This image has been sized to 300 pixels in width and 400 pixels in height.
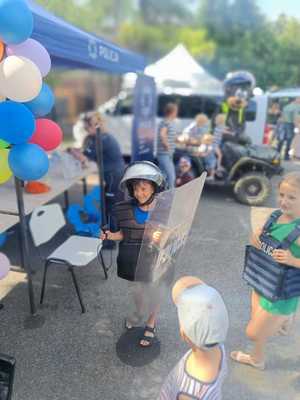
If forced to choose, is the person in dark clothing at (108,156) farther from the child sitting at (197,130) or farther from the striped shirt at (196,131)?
the striped shirt at (196,131)

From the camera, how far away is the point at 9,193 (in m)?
3.94

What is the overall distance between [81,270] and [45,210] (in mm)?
834

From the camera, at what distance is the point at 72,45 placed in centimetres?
373

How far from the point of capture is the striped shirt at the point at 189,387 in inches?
59.3

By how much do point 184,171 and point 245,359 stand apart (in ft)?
13.2

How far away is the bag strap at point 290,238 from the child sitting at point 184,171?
4.16 m

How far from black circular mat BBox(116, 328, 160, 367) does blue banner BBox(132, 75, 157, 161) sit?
144 inches

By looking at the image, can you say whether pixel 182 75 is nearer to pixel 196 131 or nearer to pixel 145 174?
pixel 196 131

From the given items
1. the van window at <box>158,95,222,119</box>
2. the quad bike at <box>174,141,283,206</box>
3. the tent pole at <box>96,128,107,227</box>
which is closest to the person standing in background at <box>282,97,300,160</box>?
the quad bike at <box>174,141,283,206</box>

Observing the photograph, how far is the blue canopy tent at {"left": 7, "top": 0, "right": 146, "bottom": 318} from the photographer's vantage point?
304cm

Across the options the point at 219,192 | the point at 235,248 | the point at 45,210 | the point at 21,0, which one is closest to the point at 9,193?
the point at 45,210

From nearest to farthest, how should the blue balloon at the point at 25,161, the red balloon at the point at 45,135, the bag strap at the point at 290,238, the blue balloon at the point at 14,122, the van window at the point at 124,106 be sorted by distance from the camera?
the bag strap at the point at 290,238 → the blue balloon at the point at 14,122 → the blue balloon at the point at 25,161 → the red balloon at the point at 45,135 → the van window at the point at 124,106

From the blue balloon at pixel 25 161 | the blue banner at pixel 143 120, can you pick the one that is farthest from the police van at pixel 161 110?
the blue balloon at pixel 25 161

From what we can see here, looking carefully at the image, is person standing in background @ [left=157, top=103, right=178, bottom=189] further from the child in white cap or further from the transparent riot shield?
the child in white cap
